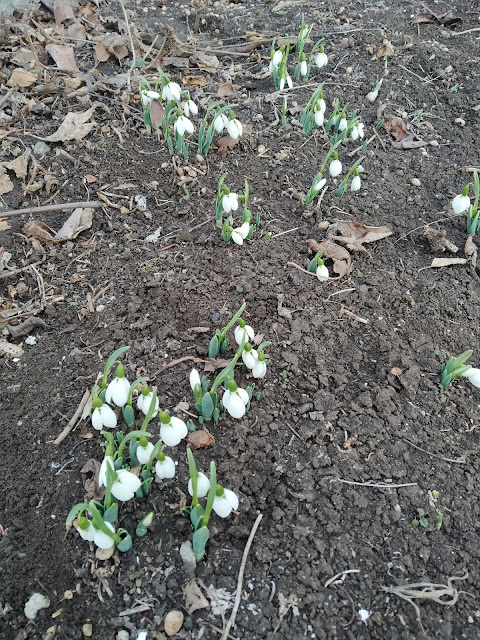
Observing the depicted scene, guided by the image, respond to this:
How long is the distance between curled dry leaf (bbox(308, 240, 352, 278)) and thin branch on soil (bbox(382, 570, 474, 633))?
1.28 m

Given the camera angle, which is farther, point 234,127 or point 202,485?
point 234,127

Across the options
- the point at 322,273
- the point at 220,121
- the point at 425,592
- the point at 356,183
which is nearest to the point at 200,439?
the point at 425,592

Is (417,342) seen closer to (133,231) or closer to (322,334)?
(322,334)

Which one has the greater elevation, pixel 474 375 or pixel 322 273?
pixel 322 273

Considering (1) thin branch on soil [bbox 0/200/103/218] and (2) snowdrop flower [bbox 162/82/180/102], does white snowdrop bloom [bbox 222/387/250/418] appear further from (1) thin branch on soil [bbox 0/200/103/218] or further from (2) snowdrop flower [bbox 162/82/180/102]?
(2) snowdrop flower [bbox 162/82/180/102]

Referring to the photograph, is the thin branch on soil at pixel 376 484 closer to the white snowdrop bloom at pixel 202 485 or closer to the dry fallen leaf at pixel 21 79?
the white snowdrop bloom at pixel 202 485

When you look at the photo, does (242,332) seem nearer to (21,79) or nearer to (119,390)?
(119,390)

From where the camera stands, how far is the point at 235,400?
1729 millimetres

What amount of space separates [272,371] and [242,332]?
0.75ft

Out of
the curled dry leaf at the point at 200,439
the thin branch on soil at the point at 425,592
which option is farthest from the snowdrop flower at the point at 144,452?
the thin branch on soil at the point at 425,592

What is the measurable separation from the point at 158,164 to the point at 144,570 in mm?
2044

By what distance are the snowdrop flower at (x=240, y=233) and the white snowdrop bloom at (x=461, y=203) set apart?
966 mm

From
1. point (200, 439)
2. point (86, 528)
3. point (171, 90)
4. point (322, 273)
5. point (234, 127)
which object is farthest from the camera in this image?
point (171, 90)

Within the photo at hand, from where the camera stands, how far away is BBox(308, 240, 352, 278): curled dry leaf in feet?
7.89
